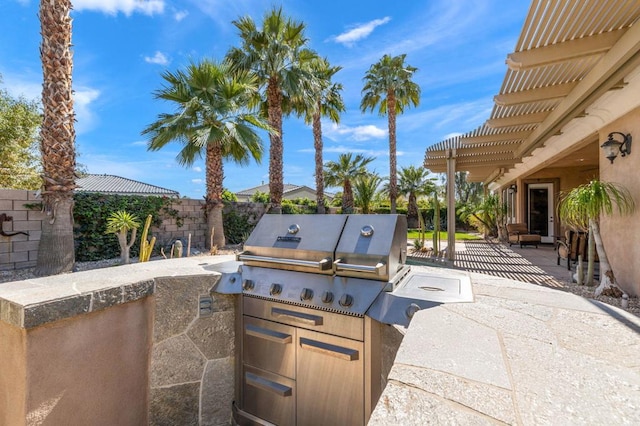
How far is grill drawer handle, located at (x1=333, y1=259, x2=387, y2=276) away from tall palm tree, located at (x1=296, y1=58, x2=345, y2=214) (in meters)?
11.1

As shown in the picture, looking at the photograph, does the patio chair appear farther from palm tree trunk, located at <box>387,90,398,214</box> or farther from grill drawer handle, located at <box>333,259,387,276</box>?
grill drawer handle, located at <box>333,259,387,276</box>

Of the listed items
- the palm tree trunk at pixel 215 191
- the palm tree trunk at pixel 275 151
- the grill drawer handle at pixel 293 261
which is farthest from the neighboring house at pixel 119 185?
the grill drawer handle at pixel 293 261

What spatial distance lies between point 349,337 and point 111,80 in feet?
49.8

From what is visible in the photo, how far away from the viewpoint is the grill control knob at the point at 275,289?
2047 millimetres

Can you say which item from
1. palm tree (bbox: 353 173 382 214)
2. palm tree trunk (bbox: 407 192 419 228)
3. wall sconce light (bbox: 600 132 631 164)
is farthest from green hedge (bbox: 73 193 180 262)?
palm tree trunk (bbox: 407 192 419 228)

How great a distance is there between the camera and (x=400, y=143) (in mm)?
16516

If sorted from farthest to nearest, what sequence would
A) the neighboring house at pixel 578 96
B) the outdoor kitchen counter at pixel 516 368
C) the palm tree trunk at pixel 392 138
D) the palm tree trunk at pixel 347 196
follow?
the palm tree trunk at pixel 347 196 → the palm tree trunk at pixel 392 138 → the neighboring house at pixel 578 96 → the outdoor kitchen counter at pixel 516 368

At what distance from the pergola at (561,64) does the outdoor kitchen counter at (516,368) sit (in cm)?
365

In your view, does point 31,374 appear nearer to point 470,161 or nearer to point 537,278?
point 537,278

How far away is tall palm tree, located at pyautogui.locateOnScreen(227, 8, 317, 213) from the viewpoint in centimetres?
1032

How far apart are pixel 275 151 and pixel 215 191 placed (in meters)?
2.87

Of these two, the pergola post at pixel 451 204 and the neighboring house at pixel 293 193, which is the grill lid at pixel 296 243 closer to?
the pergola post at pixel 451 204

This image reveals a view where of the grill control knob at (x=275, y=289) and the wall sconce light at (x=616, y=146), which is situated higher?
the wall sconce light at (x=616, y=146)

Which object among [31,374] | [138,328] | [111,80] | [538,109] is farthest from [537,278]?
[111,80]
